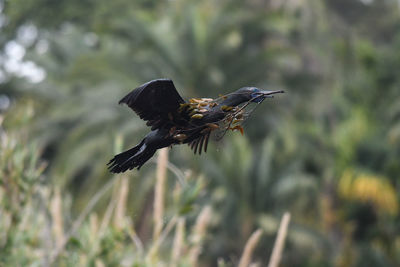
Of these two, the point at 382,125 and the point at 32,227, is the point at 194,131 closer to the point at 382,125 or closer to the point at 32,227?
the point at 32,227

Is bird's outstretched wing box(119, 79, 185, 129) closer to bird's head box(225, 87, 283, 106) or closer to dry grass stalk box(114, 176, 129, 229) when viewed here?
bird's head box(225, 87, 283, 106)

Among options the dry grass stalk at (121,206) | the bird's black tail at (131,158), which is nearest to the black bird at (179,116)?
the bird's black tail at (131,158)

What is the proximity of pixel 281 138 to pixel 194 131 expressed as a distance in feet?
55.4

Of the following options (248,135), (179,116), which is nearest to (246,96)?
(179,116)

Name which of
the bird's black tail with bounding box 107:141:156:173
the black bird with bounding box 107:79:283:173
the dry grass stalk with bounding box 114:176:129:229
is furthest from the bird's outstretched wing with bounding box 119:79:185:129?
the dry grass stalk with bounding box 114:176:129:229

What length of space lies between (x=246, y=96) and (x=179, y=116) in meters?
0.24

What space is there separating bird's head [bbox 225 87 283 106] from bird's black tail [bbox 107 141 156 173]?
0.33 metres

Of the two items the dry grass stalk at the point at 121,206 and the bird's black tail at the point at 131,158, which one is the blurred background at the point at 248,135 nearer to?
the dry grass stalk at the point at 121,206

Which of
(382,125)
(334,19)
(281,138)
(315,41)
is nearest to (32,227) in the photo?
(281,138)

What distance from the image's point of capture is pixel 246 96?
2.49m

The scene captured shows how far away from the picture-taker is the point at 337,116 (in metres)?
21.2

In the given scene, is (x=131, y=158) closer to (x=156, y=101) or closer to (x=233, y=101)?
(x=156, y=101)

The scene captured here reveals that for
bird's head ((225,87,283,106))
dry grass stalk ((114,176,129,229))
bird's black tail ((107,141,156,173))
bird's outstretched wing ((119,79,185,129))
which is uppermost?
bird's outstretched wing ((119,79,185,129))

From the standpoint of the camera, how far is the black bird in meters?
2.41
